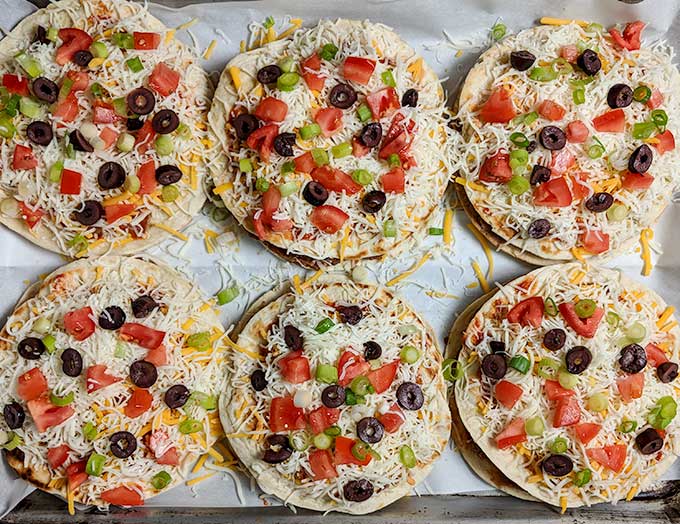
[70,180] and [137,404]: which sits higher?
[70,180]

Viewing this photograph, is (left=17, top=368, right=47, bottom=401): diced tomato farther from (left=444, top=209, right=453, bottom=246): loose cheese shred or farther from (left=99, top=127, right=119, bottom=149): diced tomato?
(left=444, top=209, right=453, bottom=246): loose cheese shred

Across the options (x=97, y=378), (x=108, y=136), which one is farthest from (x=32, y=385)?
(x=108, y=136)

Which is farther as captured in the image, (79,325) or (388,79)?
(388,79)

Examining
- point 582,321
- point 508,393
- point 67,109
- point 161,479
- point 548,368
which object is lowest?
point 161,479

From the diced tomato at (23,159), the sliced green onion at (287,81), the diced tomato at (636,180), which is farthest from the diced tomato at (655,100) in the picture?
the diced tomato at (23,159)

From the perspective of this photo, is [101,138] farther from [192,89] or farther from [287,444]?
[287,444]

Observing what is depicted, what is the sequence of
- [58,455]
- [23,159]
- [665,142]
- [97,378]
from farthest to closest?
[665,142] < [23,159] < [58,455] < [97,378]

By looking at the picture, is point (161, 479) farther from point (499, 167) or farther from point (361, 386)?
point (499, 167)

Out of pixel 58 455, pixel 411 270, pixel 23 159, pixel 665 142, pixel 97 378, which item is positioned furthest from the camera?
pixel 411 270
